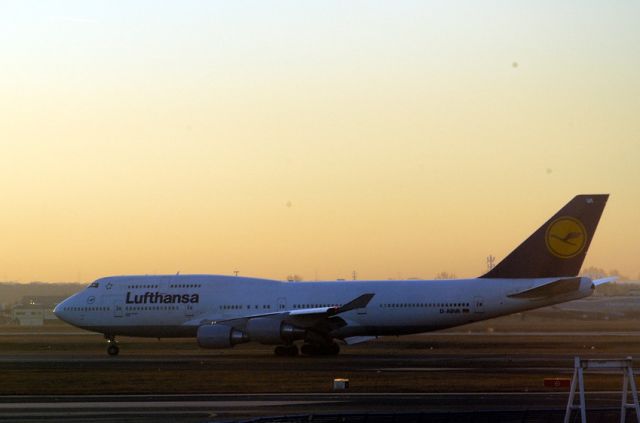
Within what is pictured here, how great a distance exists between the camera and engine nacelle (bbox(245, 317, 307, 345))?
129 feet

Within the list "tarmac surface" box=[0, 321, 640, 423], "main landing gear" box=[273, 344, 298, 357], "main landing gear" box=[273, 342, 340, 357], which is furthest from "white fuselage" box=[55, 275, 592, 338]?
"main landing gear" box=[273, 344, 298, 357]

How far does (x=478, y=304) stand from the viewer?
1571 inches

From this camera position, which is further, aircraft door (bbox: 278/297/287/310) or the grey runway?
aircraft door (bbox: 278/297/287/310)

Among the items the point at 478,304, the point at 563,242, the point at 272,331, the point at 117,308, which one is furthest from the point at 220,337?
the point at 563,242

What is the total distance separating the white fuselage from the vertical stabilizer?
66cm

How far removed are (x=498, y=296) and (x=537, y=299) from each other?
4.77 ft

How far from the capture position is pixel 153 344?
51031 millimetres

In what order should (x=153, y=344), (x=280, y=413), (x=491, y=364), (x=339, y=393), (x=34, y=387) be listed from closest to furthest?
(x=280, y=413), (x=339, y=393), (x=34, y=387), (x=491, y=364), (x=153, y=344)

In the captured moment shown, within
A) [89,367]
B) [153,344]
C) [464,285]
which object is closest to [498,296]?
[464,285]

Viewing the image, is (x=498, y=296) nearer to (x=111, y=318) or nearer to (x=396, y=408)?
(x=111, y=318)

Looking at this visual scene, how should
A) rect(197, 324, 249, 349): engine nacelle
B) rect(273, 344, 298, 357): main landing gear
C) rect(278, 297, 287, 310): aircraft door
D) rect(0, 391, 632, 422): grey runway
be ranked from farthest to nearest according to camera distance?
rect(278, 297, 287, 310): aircraft door
rect(273, 344, 298, 357): main landing gear
rect(197, 324, 249, 349): engine nacelle
rect(0, 391, 632, 422): grey runway

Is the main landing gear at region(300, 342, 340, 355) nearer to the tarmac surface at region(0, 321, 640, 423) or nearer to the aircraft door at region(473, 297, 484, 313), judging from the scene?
the tarmac surface at region(0, 321, 640, 423)

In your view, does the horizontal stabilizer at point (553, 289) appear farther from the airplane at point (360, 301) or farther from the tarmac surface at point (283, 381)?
the tarmac surface at point (283, 381)

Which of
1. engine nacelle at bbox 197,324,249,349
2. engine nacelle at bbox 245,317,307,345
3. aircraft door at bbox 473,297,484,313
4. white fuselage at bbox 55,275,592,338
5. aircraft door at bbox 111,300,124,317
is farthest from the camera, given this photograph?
aircraft door at bbox 111,300,124,317
